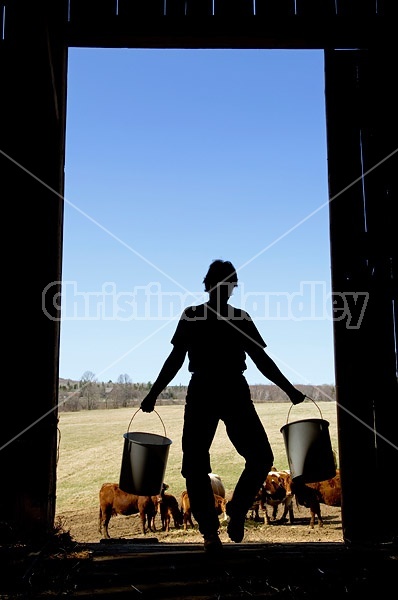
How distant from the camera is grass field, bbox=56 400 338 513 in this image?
20594mm

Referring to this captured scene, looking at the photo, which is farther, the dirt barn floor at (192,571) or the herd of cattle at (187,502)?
the herd of cattle at (187,502)

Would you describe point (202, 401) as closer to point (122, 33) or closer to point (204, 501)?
point (204, 501)

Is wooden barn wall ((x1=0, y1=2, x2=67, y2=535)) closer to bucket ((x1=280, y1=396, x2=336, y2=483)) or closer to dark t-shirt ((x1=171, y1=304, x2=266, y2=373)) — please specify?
dark t-shirt ((x1=171, y1=304, x2=266, y2=373))

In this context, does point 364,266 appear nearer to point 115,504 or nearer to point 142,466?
point 142,466

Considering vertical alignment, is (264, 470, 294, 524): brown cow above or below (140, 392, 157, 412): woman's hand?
A: below

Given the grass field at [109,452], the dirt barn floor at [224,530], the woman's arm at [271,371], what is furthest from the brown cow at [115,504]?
the woman's arm at [271,371]

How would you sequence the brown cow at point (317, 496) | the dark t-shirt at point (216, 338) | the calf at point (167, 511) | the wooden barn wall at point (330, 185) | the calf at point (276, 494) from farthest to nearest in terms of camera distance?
the calf at point (167, 511) → the calf at point (276, 494) → the brown cow at point (317, 496) → the wooden barn wall at point (330, 185) → the dark t-shirt at point (216, 338)

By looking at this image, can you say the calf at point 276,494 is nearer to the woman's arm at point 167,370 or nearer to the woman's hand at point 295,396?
the woman's hand at point 295,396

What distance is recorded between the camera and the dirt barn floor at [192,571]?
352 centimetres

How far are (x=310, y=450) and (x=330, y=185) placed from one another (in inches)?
86.5

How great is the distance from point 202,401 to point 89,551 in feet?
4.26

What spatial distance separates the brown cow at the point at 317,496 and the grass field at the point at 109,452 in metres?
2.67

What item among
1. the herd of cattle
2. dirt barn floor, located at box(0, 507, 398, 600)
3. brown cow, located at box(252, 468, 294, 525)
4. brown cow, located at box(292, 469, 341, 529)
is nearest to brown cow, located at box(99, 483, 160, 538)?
the herd of cattle

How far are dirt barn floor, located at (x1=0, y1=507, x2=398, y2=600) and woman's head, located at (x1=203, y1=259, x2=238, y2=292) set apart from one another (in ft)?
6.11
